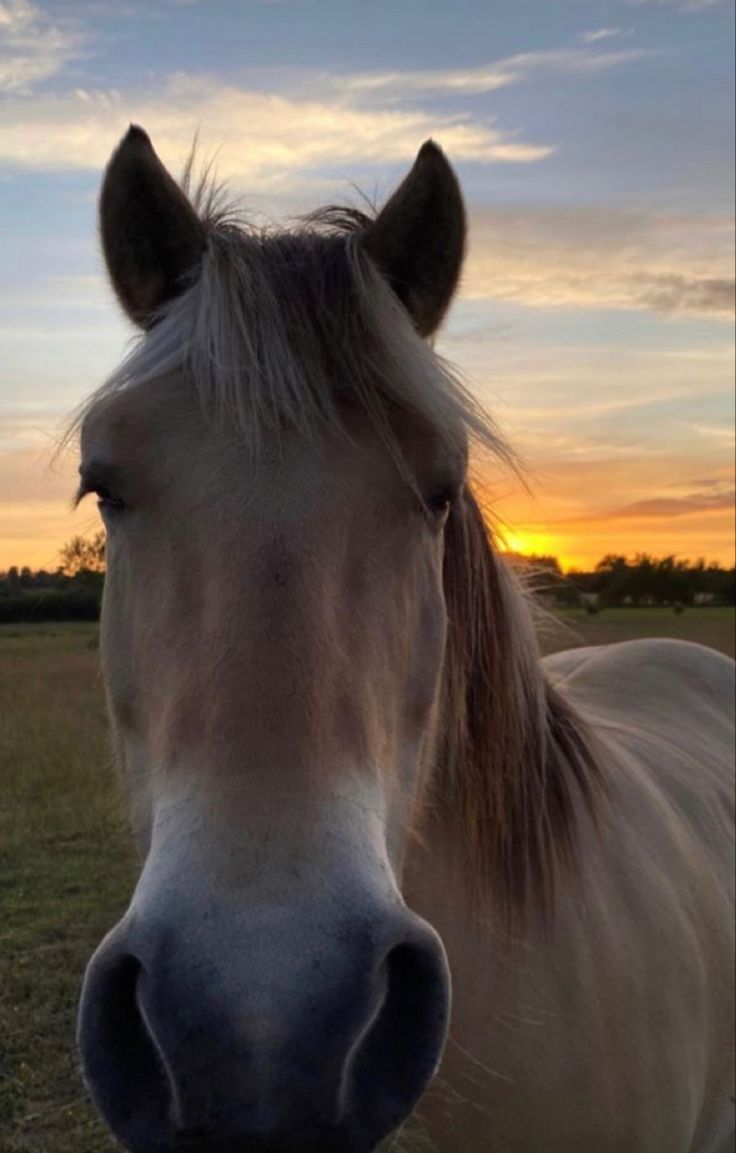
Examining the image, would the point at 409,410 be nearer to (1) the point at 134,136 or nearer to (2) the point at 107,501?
(2) the point at 107,501

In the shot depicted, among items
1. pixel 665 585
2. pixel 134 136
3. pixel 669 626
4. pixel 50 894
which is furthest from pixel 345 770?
pixel 665 585

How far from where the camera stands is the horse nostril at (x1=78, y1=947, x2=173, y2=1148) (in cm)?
162

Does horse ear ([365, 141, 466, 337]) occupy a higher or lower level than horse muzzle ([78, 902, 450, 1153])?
higher

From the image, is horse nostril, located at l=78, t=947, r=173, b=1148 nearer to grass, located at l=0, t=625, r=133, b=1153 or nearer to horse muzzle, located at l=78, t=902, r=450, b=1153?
horse muzzle, located at l=78, t=902, r=450, b=1153

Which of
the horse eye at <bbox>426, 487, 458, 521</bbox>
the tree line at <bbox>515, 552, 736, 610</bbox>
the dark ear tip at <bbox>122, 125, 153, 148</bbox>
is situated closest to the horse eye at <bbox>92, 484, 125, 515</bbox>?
the horse eye at <bbox>426, 487, 458, 521</bbox>

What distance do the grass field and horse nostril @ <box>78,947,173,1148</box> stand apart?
4.79ft

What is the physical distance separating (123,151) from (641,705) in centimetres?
336

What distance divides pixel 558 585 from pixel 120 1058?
2.36 meters

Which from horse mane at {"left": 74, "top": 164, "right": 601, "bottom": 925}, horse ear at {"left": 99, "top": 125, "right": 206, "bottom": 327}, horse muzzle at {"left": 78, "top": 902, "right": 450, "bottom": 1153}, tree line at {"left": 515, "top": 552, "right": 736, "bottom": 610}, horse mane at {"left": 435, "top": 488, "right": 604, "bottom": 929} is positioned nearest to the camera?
horse muzzle at {"left": 78, "top": 902, "right": 450, "bottom": 1153}

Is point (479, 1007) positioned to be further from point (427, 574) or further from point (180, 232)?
point (180, 232)

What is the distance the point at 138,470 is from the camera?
212cm

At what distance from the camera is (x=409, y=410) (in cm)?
225

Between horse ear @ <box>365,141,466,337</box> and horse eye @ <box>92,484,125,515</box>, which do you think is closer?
horse eye @ <box>92,484,125,515</box>

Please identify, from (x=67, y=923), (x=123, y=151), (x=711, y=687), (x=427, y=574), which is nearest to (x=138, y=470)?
(x=427, y=574)
